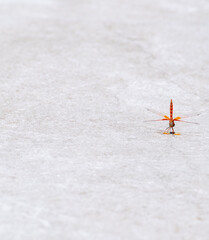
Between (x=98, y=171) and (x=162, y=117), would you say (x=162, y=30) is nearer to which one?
(x=162, y=117)

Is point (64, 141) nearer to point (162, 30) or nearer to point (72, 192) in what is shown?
point (72, 192)

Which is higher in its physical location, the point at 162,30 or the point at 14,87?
the point at 162,30

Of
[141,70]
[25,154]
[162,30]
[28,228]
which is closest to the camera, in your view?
[28,228]

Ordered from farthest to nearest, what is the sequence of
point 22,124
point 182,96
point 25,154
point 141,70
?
point 141,70 → point 182,96 → point 22,124 → point 25,154

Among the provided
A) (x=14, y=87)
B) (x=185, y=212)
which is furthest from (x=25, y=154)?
(x=14, y=87)

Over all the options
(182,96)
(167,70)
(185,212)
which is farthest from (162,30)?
(185,212)

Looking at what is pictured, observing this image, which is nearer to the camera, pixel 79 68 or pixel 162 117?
pixel 162 117

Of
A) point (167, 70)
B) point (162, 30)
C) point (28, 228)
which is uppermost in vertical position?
point (162, 30)
